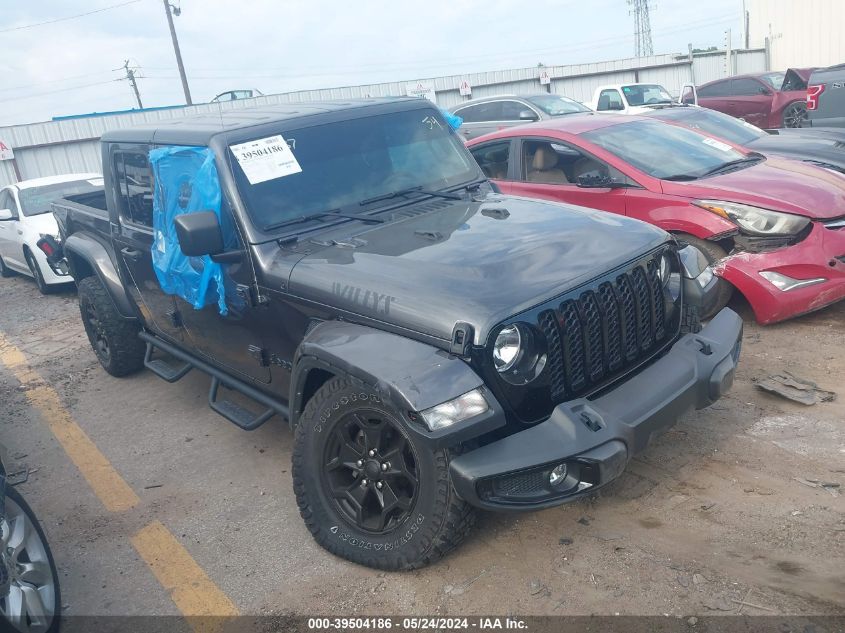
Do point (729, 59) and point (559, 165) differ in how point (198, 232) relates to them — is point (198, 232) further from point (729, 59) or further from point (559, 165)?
point (729, 59)

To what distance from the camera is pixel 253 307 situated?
3885mm

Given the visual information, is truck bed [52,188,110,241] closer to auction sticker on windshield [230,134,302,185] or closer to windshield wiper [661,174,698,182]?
auction sticker on windshield [230,134,302,185]

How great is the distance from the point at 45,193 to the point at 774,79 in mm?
15757

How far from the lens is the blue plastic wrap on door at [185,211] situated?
3906mm

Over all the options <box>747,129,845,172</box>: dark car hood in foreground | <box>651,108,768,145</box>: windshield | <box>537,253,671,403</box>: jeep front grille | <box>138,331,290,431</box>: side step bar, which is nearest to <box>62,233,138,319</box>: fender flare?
<box>138,331,290,431</box>: side step bar

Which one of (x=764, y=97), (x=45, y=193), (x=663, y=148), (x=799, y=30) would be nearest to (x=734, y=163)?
(x=663, y=148)

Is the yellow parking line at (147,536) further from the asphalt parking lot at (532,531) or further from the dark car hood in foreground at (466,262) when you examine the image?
the dark car hood in foreground at (466,262)

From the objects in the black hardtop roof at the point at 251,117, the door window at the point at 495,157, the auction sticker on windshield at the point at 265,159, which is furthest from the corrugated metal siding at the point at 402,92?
the auction sticker on windshield at the point at 265,159

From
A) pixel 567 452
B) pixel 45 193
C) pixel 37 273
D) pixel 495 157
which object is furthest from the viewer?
pixel 45 193

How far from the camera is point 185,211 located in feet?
13.9

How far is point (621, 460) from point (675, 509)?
752mm

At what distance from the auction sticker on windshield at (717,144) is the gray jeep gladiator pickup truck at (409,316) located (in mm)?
2981

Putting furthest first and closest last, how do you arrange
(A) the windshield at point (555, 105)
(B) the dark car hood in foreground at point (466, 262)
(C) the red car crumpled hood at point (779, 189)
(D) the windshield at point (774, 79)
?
1. (D) the windshield at point (774, 79)
2. (A) the windshield at point (555, 105)
3. (C) the red car crumpled hood at point (779, 189)
4. (B) the dark car hood in foreground at point (466, 262)

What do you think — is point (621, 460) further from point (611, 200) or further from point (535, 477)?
point (611, 200)
